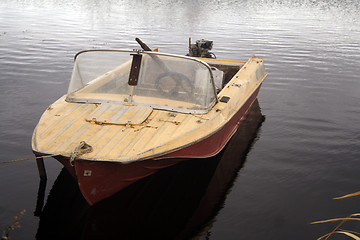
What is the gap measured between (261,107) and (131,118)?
5.62 metres

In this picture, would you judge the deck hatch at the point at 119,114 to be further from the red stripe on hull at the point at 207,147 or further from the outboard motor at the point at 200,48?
the outboard motor at the point at 200,48

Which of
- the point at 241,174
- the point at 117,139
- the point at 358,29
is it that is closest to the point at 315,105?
the point at 241,174

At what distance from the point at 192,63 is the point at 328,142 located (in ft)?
12.6

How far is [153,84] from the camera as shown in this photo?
20.2 feet

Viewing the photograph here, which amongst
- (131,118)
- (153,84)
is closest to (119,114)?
(131,118)

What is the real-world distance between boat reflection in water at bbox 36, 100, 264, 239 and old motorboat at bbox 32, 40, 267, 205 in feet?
1.26

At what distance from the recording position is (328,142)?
7730mm

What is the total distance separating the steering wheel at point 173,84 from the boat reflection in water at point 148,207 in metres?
1.45

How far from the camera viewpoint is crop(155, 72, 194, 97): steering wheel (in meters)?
6.04

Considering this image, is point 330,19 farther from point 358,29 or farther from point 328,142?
point 328,142

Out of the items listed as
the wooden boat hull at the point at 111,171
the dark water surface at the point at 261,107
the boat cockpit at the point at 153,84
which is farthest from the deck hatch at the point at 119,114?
the dark water surface at the point at 261,107

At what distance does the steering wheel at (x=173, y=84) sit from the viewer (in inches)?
238

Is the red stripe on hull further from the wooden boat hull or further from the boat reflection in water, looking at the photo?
the boat reflection in water

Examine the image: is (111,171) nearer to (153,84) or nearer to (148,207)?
(148,207)
